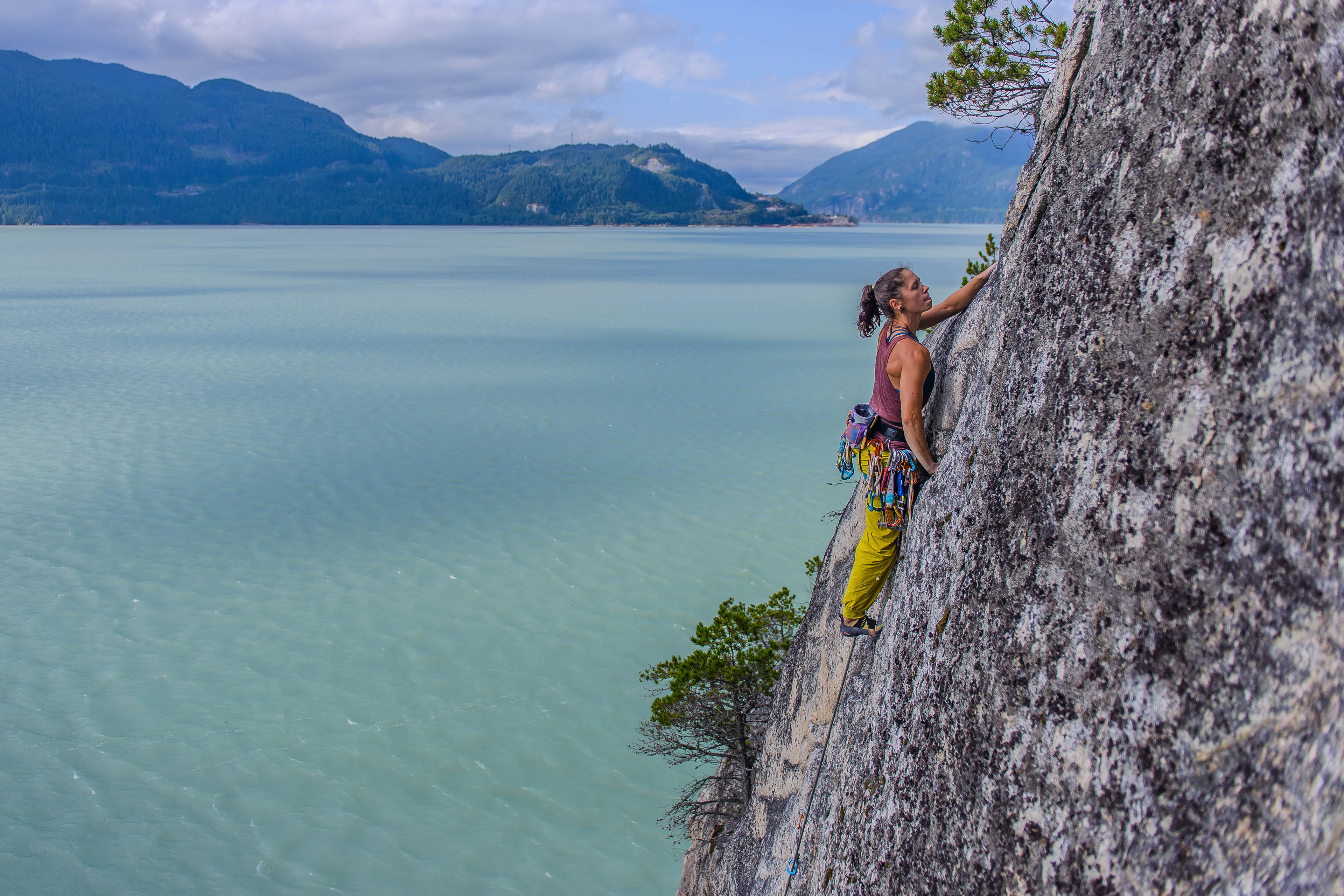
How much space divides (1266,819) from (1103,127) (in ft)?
7.81

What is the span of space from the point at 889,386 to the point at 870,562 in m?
1.12

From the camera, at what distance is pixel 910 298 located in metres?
5.10

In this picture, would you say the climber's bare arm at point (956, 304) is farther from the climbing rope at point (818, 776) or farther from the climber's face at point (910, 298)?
the climbing rope at point (818, 776)

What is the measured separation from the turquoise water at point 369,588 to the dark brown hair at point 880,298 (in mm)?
7657

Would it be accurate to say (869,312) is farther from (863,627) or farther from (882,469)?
(863,627)

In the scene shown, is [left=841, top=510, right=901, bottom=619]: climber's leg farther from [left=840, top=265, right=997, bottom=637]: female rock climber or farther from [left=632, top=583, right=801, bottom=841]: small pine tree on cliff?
[left=632, top=583, right=801, bottom=841]: small pine tree on cliff

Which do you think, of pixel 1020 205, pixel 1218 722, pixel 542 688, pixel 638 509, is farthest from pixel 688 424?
pixel 1218 722

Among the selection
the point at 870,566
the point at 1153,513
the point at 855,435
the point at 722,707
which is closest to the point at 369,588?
the point at 722,707

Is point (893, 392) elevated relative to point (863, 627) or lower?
elevated

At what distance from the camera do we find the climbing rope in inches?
201

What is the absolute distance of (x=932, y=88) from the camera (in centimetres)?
1043

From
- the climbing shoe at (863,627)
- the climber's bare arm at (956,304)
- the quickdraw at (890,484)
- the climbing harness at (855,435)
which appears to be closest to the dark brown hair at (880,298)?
the climber's bare arm at (956,304)

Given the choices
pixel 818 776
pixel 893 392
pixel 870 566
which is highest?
pixel 893 392

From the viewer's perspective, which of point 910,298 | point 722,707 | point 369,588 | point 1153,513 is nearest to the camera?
point 1153,513
